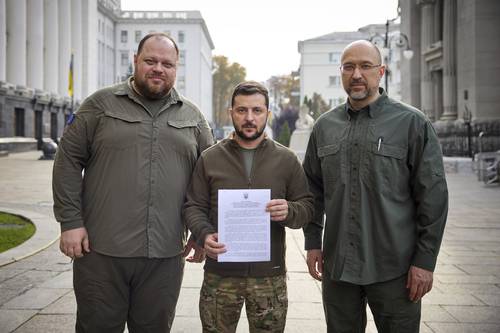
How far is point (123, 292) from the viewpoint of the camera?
368cm

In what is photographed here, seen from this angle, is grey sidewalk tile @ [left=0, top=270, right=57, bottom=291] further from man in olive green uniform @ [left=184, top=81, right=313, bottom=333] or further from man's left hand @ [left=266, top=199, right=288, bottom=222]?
Result: man's left hand @ [left=266, top=199, right=288, bottom=222]

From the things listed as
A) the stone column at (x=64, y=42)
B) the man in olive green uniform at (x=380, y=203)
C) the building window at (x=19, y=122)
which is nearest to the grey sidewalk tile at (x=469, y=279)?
the man in olive green uniform at (x=380, y=203)

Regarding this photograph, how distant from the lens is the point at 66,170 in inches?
143

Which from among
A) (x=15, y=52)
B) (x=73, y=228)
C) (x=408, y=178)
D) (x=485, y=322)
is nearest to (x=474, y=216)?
(x=485, y=322)

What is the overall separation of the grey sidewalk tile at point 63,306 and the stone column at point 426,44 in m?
31.5

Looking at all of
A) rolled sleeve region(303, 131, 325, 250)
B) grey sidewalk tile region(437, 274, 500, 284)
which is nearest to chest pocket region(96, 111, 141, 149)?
rolled sleeve region(303, 131, 325, 250)

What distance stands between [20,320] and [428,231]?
3.94 m

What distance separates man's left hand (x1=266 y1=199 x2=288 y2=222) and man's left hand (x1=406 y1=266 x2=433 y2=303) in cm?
87

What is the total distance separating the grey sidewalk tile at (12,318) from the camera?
16.2 feet

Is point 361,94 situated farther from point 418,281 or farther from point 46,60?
point 46,60

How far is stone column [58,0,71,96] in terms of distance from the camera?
59719 mm

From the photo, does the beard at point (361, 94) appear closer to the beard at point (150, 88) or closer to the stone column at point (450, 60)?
the beard at point (150, 88)

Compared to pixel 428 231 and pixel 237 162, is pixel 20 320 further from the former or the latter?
pixel 428 231

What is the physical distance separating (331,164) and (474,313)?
307 cm
